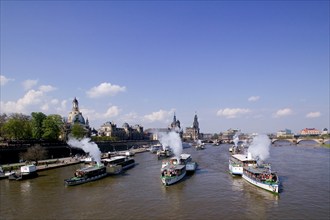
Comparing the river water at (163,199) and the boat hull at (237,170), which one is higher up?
the boat hull at (237,170)

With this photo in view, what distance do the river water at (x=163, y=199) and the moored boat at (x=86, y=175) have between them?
140cm

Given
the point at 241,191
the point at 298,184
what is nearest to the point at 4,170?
the point at 241,191

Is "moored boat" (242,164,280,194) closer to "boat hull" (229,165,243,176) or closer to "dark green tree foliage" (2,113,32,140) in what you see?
"boat hull" (229,165,243,176)

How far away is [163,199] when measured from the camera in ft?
170

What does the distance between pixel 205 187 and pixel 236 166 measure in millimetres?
18146

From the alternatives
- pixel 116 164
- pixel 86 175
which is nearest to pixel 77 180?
pixel 86 175

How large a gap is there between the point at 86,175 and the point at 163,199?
76.3ft

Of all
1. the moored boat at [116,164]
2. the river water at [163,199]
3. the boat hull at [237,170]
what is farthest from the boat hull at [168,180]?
the moored boat at [116,164]

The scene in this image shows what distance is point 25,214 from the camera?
43.3m

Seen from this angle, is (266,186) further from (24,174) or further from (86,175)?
(24,174)

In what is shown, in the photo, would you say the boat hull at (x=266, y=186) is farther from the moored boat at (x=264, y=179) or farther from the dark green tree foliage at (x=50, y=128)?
the dark green tree foliage at (x=50, y=128)

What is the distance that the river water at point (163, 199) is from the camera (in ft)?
141

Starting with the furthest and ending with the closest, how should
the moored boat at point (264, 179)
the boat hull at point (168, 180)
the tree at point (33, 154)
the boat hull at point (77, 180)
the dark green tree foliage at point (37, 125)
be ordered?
1. the dark green tree foliage at point (37, 125)
2. the tree at point (33, 154)
3. the boat hull at point (77, 180)
4. the boat hull at point (168, 180)
5. the moored boat at point (264, 179)

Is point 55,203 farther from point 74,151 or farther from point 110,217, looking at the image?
point 74,151
